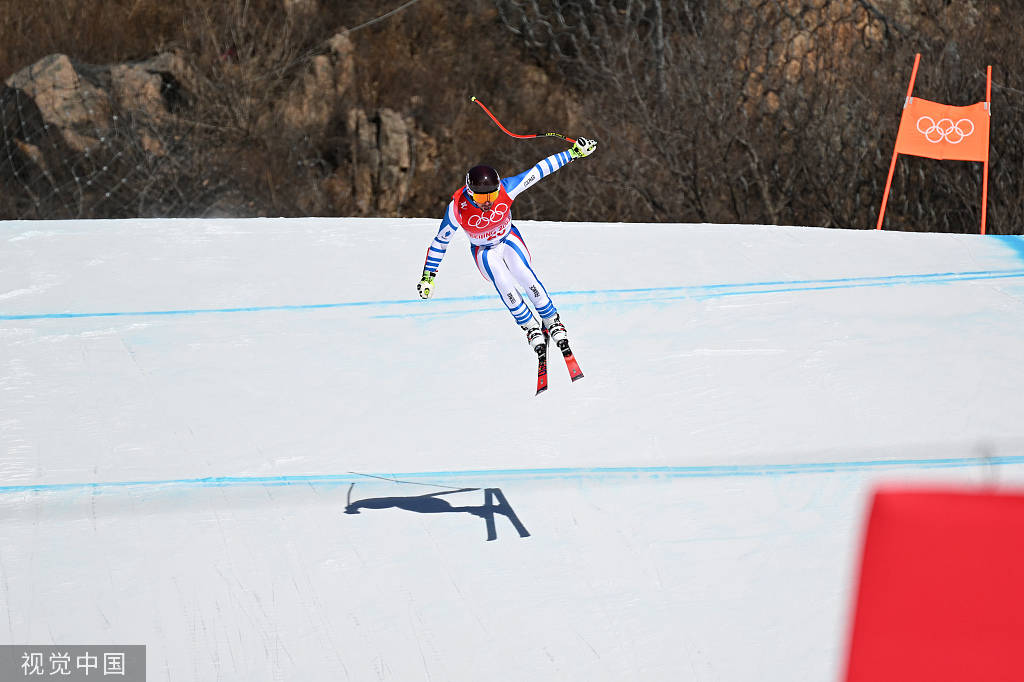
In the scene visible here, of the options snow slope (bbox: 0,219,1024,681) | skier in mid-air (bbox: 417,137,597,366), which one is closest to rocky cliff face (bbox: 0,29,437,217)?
snow slope (bbox: 0,219,1024,681)

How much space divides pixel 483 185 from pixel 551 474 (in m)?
1.15

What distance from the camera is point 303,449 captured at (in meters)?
5.21

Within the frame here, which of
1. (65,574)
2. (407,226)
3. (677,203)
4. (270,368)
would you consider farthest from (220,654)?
(677,203)

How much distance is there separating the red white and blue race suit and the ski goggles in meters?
0.02

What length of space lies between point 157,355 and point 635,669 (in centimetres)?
364

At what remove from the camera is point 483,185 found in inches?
196

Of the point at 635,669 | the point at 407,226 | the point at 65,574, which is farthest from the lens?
the point at 407,226

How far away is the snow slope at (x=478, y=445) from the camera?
3791mm

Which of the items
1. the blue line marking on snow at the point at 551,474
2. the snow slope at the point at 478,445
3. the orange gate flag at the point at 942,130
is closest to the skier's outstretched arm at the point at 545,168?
the snow slope at the point at 478,445

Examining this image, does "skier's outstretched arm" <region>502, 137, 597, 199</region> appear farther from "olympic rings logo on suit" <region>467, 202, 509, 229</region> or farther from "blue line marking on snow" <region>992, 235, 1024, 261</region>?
"blue line marking on snow" <region>992, 235, 1024, 261</region>

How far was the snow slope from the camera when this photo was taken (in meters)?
3.79

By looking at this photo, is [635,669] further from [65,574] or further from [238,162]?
[238,162]

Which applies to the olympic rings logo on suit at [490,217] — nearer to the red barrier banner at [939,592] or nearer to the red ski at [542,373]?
the red ski at [542,373]

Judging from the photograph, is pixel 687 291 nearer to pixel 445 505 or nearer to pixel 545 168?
pixel 545 168
